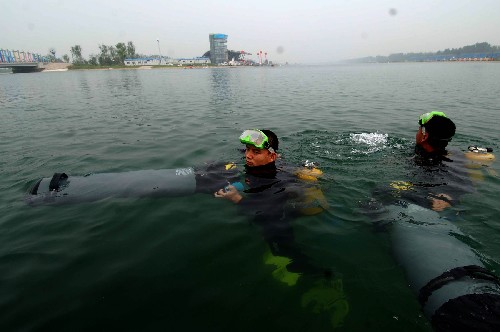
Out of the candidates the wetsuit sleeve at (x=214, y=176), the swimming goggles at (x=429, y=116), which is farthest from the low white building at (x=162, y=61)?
the swimming goggles at (x=429, y=116)

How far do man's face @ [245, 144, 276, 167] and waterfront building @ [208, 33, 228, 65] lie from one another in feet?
682

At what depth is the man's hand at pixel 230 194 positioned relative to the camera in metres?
5.99

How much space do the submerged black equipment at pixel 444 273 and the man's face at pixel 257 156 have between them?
2.78 m

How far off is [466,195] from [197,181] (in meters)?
6.16

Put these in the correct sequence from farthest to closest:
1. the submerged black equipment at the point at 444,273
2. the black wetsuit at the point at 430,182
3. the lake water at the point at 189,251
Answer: the black wetsuit at the point at 430,182
the lake water at the point at 189,251
the submerged black equipment at the point at 444,273

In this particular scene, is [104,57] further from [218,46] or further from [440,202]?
[440,202]

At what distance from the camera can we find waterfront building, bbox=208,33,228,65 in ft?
636

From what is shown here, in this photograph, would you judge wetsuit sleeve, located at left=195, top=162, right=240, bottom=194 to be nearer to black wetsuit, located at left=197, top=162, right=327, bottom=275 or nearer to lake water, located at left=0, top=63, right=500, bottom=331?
black wetsuit, located at left=197, top=162, right=327, bottom=275

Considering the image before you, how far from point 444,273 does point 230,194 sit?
3.87 m

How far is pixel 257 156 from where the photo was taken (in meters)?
6.33

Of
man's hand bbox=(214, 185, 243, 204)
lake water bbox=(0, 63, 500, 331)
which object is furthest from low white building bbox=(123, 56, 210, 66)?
man's hand bbox=(214, 185, 243, 204)

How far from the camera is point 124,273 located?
428cm

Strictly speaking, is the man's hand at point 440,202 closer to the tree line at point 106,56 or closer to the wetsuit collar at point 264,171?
the wetsuit collar at point 264,171

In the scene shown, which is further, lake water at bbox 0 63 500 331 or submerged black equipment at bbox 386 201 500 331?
lake water at bbox 0 63 500 331
